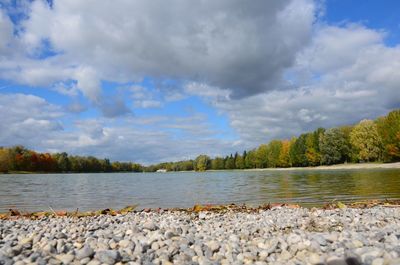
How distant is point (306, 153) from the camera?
4902 inches

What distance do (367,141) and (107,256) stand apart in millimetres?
104053

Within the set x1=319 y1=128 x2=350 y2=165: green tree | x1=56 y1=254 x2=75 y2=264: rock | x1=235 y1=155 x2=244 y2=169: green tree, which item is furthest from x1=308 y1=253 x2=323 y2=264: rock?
x1=235 y1=155 x2=244 y2=169: green tree

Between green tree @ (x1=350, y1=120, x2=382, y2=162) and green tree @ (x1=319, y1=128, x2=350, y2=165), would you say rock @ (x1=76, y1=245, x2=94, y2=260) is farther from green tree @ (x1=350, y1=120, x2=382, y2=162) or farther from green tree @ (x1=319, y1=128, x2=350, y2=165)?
green tree @ (x1=319, y1=128, x2=350, y2=165)

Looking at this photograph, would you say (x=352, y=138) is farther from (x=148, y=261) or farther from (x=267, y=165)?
(x=148, y=261)

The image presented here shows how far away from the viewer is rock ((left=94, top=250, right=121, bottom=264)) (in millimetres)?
5941

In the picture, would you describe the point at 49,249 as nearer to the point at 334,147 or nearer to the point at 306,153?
the point at 334,147

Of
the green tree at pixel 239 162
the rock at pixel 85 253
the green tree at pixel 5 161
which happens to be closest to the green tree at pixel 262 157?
the green tree at pixel 239 162

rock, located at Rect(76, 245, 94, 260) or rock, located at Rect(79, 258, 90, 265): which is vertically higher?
rock, located at Rect(76, 245, 94, 260)

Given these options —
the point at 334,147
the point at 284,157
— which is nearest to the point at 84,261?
the point at 334,147

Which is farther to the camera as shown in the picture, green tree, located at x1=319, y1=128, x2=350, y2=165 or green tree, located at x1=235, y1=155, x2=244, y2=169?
green tree, located at x1=235, y1=155, x2=244, y2=169

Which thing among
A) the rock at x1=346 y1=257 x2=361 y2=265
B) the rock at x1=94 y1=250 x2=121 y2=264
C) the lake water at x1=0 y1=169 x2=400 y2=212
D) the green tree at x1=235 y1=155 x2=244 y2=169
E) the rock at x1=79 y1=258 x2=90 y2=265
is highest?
the green tree at x1=235 y1=155 x2=244 y2=169

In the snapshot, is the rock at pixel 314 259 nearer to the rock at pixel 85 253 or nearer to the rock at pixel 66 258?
the rock at pixel 85 253

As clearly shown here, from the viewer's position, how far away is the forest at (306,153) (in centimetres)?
9445

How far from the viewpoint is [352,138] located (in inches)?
4087
